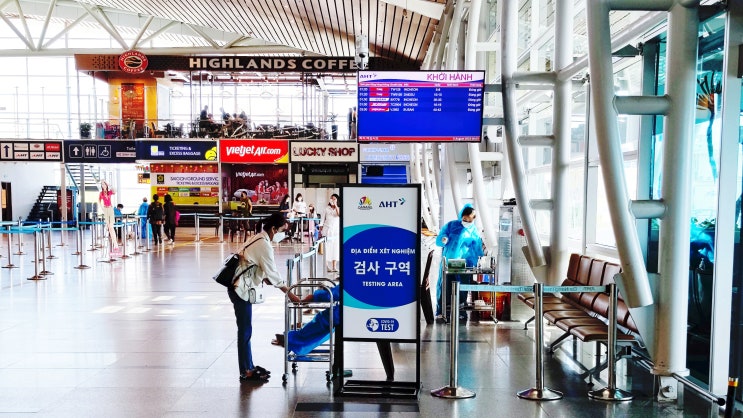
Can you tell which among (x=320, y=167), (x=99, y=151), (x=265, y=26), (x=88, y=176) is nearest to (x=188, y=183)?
(x=99, y=151)

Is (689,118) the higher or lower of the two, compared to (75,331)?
higher

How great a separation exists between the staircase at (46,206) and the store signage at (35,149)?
240 inches

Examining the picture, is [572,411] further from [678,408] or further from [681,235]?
[681,235]

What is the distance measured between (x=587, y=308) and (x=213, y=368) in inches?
152

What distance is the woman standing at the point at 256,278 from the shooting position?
571cm

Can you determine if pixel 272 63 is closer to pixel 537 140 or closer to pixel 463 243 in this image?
pixel 463 243

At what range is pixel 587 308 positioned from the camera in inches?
278

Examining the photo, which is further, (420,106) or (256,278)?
(420,106)

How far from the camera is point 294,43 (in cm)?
2427

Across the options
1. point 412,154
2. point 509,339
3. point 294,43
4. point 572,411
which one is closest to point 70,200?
point 294,43

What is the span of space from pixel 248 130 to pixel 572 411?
22.1 metres

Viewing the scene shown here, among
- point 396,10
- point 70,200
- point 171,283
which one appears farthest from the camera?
point 70,200

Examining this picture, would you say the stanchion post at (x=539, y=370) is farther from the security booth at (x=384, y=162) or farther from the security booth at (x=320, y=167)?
the security booth at (x=320, y=167)

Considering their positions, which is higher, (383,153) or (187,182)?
(383,153)
